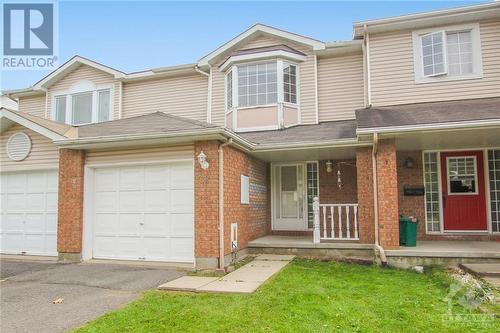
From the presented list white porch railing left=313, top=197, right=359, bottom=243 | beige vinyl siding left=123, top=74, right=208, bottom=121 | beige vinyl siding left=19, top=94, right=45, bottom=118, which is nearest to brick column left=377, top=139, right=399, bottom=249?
white porch railing left=313, top=197, right=359, bottom=243

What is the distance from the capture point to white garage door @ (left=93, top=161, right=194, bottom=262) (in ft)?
27.9

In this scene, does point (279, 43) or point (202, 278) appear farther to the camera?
point (279, 43)

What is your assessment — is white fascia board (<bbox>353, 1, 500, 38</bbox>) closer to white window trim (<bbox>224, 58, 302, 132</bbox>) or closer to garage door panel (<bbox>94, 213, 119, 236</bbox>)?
white window trim (<bbox>224, 58, 302, 132</bbox>)

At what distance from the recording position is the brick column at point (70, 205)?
9.05m

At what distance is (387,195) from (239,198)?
343 cm

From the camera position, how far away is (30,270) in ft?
27.3

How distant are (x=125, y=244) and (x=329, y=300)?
5.35 meters

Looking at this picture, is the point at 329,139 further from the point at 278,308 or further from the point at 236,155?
the point at 278,308

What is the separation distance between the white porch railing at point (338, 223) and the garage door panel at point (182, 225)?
311 cm

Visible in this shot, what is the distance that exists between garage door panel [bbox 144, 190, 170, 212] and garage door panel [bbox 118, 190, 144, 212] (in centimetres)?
14

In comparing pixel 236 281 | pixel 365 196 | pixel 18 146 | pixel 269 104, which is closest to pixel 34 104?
pixel 18 146

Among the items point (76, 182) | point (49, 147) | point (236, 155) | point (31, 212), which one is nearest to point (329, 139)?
point (236, 155)

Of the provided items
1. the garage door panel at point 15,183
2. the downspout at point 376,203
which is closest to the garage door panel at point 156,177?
the garage door panel at point 15,183

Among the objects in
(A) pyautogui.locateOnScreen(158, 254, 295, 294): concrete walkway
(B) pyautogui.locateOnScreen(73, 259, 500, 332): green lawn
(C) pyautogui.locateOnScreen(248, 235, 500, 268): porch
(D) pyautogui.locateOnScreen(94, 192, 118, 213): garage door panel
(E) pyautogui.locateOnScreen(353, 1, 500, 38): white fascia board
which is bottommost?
(B) pyautogui.locateOnScreen(73, 259, 500, 332): green lawn
